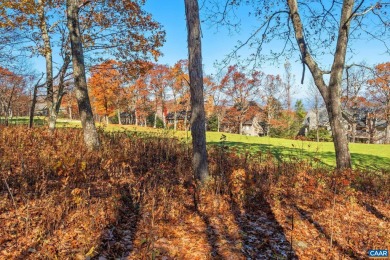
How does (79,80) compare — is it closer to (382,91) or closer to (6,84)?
(6,84)

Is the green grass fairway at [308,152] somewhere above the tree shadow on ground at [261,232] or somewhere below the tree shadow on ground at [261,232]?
above

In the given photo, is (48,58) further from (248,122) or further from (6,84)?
(248,122)

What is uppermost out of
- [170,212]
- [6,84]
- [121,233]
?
[6,84]

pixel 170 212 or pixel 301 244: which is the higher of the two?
pixel 170 212

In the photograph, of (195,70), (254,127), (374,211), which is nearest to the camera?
(195,70)

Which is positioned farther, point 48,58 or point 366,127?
point 366,127

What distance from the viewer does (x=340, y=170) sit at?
792 cm

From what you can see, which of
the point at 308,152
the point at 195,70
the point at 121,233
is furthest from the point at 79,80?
the point at 308,152

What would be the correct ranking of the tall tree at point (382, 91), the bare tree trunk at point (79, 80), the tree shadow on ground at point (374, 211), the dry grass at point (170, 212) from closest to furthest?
the dry grass at point (170, 212), the tree shadow on ground at point (374, 211), the bare tree trunk at point (79, 80), the tall tree at point (382, 91)

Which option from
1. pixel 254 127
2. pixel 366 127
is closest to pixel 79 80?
pixel 254 127

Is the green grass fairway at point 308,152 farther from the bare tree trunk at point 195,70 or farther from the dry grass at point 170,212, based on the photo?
the bare tree trunk at point 195,70

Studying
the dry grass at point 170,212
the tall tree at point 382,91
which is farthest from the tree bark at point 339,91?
the tall tree at point 382,91

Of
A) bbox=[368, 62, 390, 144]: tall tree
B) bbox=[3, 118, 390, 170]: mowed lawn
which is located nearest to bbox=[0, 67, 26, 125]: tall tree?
bbox=[3, 118, 390, 170]: mowed lawn
